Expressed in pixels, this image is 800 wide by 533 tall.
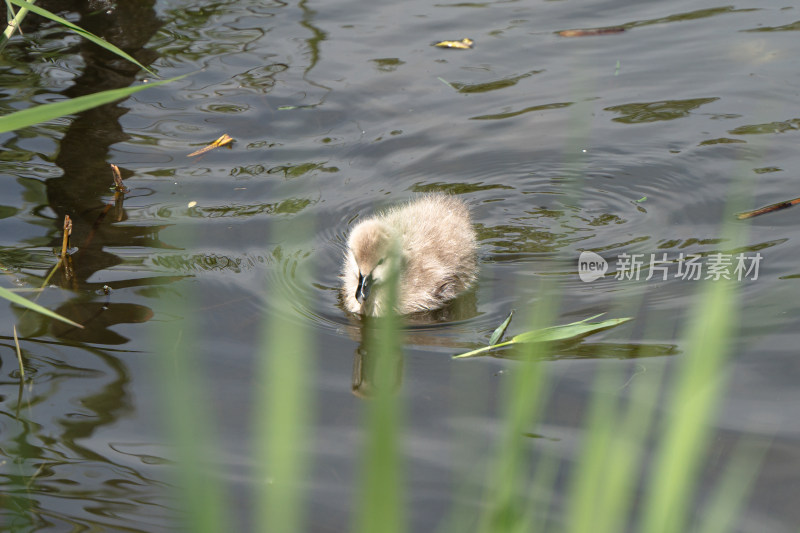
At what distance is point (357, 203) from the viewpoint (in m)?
4.22

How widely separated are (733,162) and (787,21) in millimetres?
1708

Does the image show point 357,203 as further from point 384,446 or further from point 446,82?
point 384,446

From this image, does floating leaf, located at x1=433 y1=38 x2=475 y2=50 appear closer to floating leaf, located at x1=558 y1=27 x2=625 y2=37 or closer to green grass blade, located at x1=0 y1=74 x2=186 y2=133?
floating leaf, located at x1=558 y1=27 x2=625 y2=37

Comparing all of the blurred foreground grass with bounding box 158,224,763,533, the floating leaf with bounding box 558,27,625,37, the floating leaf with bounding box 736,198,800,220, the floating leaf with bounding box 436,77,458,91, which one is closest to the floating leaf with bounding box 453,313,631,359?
the floating leaf with bounding box 736,198,800,220

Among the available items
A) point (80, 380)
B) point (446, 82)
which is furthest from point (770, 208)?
point (80, 380)

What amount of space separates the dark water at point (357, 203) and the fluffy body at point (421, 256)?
3.8 inches

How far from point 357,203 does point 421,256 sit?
0.64 m

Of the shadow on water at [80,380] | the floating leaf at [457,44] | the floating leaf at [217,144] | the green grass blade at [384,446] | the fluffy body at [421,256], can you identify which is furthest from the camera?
the floating leaf at [457,44]

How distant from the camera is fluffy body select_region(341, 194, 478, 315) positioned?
3389 millimetres

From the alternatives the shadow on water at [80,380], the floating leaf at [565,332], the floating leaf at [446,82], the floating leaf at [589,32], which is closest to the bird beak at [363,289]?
the floating leaf at [565,332]

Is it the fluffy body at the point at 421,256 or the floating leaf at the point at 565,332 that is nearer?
the floating leaf at the point at 565,332

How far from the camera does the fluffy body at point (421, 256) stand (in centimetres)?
339

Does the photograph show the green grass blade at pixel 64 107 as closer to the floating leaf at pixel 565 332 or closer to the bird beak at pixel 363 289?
the bird beak at pixel 363 289

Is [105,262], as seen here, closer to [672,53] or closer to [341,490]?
[341,490]
